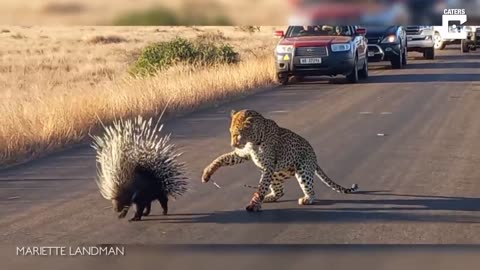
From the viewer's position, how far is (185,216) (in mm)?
8195

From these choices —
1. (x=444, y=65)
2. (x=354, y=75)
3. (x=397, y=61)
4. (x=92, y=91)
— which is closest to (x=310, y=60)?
(x=354, y=75)

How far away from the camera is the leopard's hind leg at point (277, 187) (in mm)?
8685

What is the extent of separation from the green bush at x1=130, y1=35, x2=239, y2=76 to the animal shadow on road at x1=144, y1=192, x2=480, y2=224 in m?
17.7

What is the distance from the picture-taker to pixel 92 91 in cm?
1958

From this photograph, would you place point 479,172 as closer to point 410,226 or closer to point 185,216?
point 410,226

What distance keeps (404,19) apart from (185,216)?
3.71 metres

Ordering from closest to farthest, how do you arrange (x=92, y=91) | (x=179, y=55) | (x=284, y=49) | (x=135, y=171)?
(x=135, y=171) → (x=92, y=91) → (x=284, y=49) → (x=179, y=55)

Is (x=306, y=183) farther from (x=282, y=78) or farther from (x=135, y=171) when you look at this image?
(x=282, y=78)

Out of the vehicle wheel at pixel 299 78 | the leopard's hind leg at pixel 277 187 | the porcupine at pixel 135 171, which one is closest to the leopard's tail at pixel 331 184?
the leopard's hind leg at pixel 277 187

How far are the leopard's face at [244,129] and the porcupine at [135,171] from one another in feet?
1.88

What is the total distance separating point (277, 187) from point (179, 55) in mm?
19224

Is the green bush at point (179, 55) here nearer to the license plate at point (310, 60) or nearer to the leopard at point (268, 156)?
the license plate at point (310, 60)

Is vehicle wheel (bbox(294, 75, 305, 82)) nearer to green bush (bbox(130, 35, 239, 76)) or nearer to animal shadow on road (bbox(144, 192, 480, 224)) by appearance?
green bush (bbox(130, 35, 239, 76))

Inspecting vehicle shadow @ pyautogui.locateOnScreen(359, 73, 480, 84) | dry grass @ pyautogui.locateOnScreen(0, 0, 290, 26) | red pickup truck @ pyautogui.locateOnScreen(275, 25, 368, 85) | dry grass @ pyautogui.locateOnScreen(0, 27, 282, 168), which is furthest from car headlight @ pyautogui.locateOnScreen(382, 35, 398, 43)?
dry grass @ pyautogui.locateOnScreen(0, 0, 290, 26)
